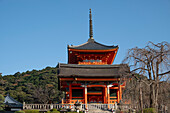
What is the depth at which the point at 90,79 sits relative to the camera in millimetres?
29438

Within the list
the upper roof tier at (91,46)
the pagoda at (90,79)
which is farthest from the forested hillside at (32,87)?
the pagoda at (90,79)

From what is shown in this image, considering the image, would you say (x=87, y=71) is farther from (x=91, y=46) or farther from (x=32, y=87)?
(x=32, y=87)

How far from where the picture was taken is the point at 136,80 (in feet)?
60.9

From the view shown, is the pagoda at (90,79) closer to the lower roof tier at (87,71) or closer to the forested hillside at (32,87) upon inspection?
the lower roof tier at (87,71)

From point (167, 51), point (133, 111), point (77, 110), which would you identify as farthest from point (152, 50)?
point (77, 110)

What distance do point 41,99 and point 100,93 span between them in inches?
652

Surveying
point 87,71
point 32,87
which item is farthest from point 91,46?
point 32,87

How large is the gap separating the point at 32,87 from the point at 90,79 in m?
39.7

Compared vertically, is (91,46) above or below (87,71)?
above

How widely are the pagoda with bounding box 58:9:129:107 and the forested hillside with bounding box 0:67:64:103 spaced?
14.8m

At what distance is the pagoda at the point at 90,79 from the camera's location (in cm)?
2912

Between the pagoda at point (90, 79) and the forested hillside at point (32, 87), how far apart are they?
48.4ft

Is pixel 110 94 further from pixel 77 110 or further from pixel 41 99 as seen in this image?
pixel 41 99

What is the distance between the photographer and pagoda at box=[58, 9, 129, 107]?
29.1 m
